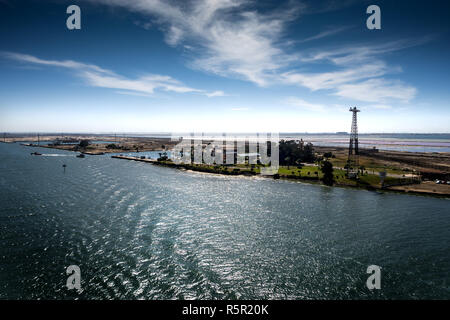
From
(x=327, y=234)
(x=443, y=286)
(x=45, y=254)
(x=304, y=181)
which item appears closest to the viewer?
(x=443, y=286)

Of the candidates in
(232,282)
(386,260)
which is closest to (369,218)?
(386,260)

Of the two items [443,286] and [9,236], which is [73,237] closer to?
[9,236]

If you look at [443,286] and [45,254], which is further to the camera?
[45,254]
